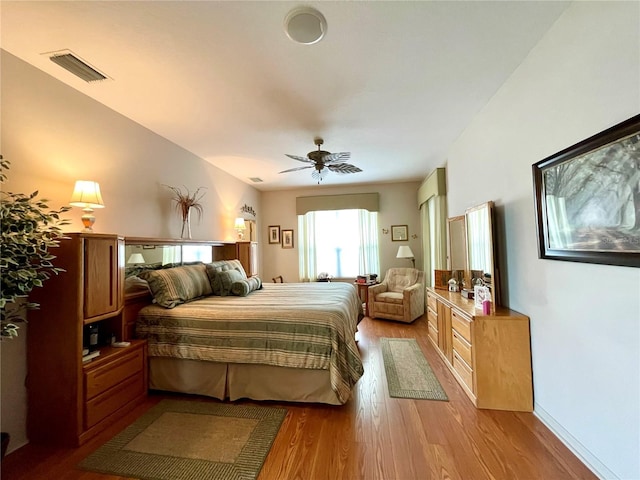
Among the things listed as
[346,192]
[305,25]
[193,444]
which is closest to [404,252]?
[346,192]

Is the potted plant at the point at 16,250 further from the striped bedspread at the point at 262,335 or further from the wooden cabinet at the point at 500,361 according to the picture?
the wooden cabinet at the point at 500,361

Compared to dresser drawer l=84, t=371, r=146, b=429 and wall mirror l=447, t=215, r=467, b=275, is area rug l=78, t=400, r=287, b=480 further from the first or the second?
wall mirror l=447, t=215, r=467, b=275

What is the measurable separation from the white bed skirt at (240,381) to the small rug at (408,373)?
2.39ft

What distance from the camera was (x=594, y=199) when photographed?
143cm

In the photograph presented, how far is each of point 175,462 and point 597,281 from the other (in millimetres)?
2705

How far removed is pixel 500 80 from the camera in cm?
222

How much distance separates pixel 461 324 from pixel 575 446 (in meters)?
0.99

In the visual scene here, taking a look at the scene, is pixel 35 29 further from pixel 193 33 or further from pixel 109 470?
pixel 109 470

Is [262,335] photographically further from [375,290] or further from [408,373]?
[375,290]

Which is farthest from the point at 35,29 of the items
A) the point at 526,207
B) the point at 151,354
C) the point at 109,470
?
the point at 526,207

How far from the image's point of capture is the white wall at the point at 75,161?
1813 mm

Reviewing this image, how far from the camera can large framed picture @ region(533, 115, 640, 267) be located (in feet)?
4.04

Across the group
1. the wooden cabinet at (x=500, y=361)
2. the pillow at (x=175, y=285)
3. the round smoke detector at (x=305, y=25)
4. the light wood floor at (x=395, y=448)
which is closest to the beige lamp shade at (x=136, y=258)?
the pillow at (x=175, y=285)

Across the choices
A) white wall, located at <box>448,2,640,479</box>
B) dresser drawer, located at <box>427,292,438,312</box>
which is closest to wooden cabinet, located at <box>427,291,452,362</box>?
dresser drawer, located at <box>427,292,438,312</box>
